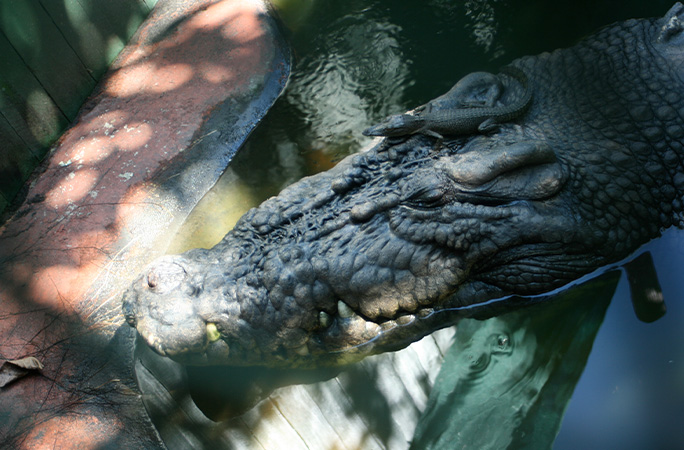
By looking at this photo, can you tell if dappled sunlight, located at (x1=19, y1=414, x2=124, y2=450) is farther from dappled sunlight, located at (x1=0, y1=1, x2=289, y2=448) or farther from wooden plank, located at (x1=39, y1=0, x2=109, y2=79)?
wooden plank, located at (x1=39, y1=0, x2=109, y2=79)

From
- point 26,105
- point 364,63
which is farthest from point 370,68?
point 26,105

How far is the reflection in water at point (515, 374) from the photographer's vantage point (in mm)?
2580

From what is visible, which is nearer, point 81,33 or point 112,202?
point 112,202

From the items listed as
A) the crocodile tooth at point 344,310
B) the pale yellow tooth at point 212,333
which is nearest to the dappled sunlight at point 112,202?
the pale yellow tooth at point 212,333

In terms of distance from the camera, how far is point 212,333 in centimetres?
269

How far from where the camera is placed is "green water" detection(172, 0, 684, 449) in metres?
3.80

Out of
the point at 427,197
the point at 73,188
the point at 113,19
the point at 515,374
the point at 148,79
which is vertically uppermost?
the point at 113,19

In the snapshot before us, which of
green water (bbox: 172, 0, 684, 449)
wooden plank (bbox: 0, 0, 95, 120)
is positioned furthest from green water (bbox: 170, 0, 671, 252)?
wooden plank (bbox: 0, 0, 95, 120)

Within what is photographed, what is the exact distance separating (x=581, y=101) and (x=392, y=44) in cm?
180

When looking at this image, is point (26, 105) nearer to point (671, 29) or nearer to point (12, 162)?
point (12, 162)

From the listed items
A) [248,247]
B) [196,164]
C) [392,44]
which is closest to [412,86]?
[392,44]

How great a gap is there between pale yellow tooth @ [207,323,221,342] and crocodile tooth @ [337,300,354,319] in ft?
1.98

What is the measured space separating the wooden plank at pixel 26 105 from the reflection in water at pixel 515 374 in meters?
3.66

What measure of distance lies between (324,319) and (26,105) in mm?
3309
